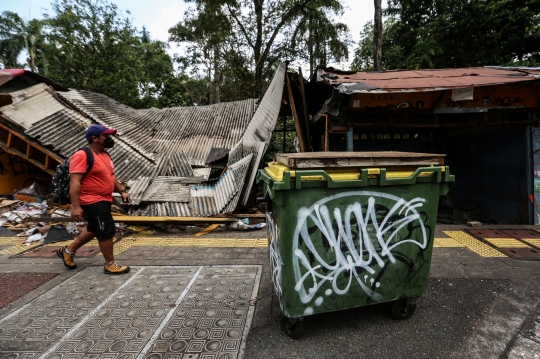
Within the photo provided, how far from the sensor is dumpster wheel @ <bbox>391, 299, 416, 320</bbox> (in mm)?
2441

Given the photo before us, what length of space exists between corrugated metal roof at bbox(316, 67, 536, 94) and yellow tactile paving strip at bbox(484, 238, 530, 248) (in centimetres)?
263

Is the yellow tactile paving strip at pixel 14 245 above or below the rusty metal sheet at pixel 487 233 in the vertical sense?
above

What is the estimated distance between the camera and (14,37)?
24.8 m

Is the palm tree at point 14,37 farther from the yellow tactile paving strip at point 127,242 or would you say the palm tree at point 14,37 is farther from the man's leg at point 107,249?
the man's leg at point 107,249

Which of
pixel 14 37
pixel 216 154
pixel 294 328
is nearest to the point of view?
pixel 294 328

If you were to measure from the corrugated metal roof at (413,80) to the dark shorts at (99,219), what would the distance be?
4016 millimetres

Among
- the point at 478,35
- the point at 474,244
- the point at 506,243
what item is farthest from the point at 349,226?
the point at 478,35

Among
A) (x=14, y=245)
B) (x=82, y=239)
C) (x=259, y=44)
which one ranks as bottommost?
(x=14, y=245)

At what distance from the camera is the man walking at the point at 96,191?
10.1ft

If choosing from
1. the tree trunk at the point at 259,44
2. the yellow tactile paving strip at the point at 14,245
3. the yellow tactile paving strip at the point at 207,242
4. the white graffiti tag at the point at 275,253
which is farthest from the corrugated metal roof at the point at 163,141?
the tree trunk at the point at 259,44

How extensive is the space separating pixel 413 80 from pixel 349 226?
15.3 feet

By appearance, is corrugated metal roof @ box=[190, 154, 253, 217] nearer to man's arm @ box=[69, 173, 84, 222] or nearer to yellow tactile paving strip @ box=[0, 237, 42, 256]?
man's arm @ box=[69, 173, 84, 222]

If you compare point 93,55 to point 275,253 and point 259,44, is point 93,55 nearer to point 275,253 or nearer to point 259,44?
point 259,44

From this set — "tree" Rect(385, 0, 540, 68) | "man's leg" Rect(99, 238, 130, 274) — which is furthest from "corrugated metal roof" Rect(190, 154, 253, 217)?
"tree" Rect(385, 0, 540, 68)
